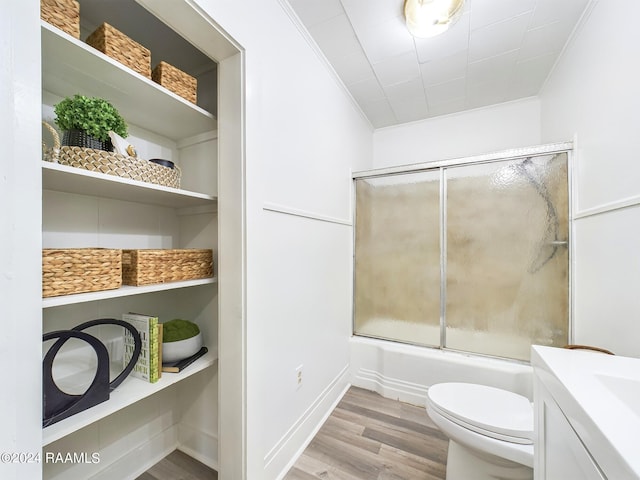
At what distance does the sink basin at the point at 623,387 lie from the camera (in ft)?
1.82

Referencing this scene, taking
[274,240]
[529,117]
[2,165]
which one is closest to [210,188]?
[274,240]

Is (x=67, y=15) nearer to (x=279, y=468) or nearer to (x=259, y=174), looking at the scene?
(x=259, y=174)

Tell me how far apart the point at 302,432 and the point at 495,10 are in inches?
97.8

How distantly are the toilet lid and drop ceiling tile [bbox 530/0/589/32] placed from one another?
197cm

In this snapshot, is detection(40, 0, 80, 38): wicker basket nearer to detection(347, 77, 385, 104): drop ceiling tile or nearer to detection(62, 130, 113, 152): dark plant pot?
detection(62, 130, 113, 152): dark plant pot

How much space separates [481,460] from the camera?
1062mm

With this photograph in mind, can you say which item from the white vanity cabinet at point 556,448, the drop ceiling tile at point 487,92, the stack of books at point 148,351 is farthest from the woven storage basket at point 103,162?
the drop ceiling tile at point 487,92

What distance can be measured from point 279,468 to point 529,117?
9.92ft

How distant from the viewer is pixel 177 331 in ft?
3.72

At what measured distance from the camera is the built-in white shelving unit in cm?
74

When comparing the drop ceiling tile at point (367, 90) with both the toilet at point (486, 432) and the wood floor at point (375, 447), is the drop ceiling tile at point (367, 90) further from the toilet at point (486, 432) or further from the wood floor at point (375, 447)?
the wood floor at point (375, 447)

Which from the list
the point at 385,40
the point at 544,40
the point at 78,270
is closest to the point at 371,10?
the point at 385,40

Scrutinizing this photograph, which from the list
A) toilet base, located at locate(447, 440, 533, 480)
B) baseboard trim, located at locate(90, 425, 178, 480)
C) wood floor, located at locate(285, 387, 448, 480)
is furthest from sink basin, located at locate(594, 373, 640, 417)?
baseboard trim, located at locate(90, 425, 178, 480)

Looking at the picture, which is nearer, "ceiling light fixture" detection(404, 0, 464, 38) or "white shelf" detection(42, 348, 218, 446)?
"white shelf" detection(42, 348, 218, 446)
